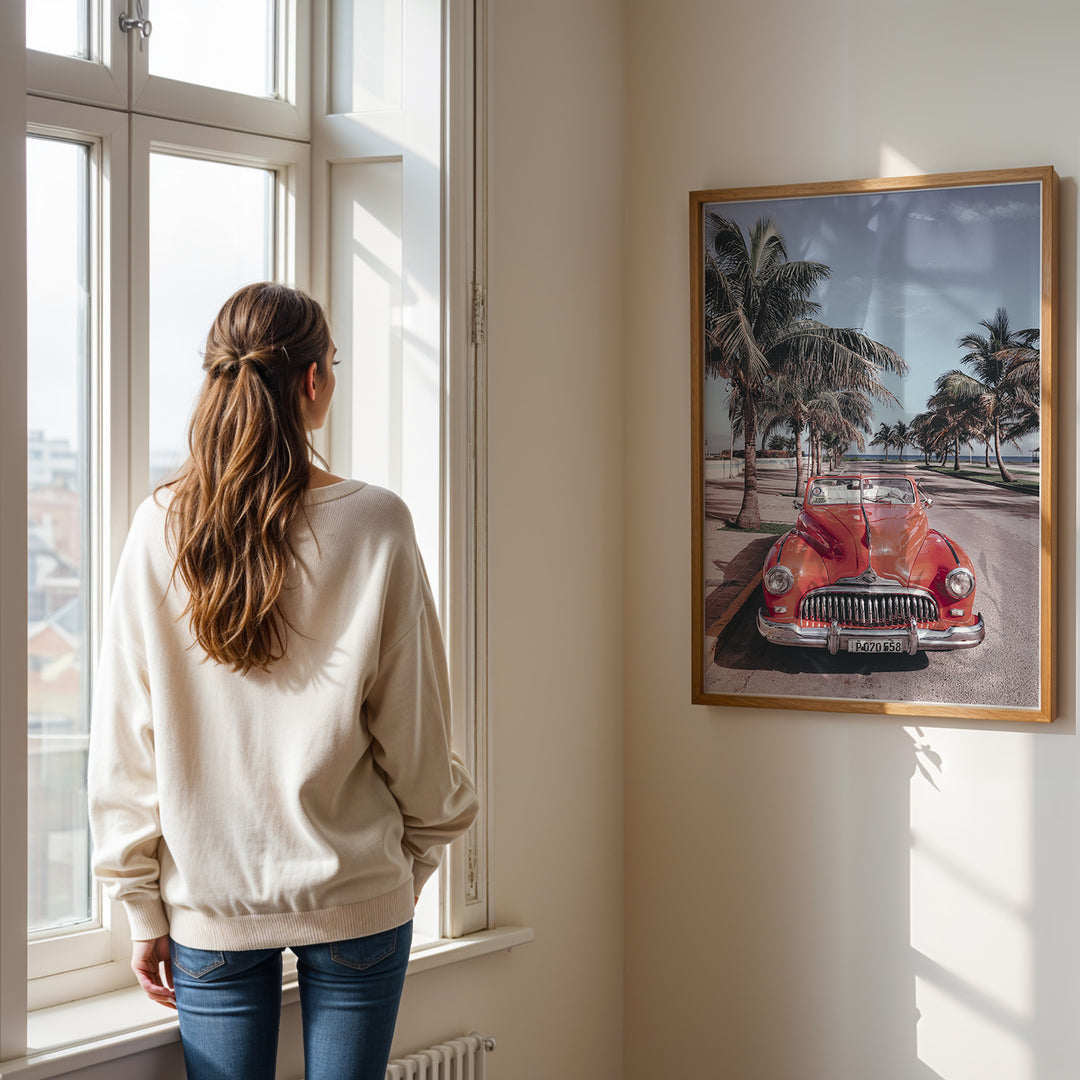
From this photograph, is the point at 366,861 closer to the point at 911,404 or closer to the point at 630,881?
the point at 630,881

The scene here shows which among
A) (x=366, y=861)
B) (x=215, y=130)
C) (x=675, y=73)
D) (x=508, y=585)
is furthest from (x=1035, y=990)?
(x=215, y=130)

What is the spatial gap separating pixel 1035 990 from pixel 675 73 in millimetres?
2015

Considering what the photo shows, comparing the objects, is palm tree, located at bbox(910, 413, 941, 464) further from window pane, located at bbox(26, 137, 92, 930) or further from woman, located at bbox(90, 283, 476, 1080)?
window pane, located at bbox(26, 137, 92, 930)

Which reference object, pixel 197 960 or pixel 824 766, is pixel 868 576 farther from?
pixel 197 960

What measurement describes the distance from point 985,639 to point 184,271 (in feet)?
5.42

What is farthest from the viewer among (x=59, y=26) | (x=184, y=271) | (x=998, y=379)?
(x=998, y=379)

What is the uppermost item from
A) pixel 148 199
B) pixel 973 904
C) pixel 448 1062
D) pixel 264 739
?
pixel 148 199

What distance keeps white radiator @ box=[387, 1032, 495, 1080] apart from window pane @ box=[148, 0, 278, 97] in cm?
169

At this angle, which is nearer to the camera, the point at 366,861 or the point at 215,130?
the point at 366,861

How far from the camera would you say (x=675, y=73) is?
2525mm

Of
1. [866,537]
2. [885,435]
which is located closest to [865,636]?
[866,537]

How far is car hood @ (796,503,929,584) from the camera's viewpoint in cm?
235

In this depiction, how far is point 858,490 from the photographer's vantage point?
237cm

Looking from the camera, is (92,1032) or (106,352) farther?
(106,352)
